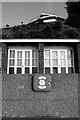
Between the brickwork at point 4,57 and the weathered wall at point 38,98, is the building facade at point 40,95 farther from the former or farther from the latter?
the brickwork at point 4,57

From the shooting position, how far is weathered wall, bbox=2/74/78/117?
320 inches

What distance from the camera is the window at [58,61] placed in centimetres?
1035

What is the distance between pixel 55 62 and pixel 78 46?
1.62 meters

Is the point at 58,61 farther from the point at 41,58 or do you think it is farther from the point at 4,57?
the point at 4,57

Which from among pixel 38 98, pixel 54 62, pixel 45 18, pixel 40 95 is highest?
pixel 45 18

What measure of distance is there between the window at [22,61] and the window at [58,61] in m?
0.66

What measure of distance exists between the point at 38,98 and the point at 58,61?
298 centimetres

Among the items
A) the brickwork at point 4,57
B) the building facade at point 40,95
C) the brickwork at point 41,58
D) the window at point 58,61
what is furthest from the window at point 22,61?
the building facade at point 40,95

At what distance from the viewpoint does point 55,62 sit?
10.4m

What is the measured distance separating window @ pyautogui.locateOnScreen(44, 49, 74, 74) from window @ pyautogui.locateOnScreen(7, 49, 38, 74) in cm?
66

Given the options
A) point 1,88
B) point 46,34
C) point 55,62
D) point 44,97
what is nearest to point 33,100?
point 44,97

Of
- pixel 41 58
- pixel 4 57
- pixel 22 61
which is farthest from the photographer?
pixel 22 61

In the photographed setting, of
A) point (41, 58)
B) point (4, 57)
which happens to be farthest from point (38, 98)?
point (4, 57)

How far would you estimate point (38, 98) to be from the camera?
823 cm
